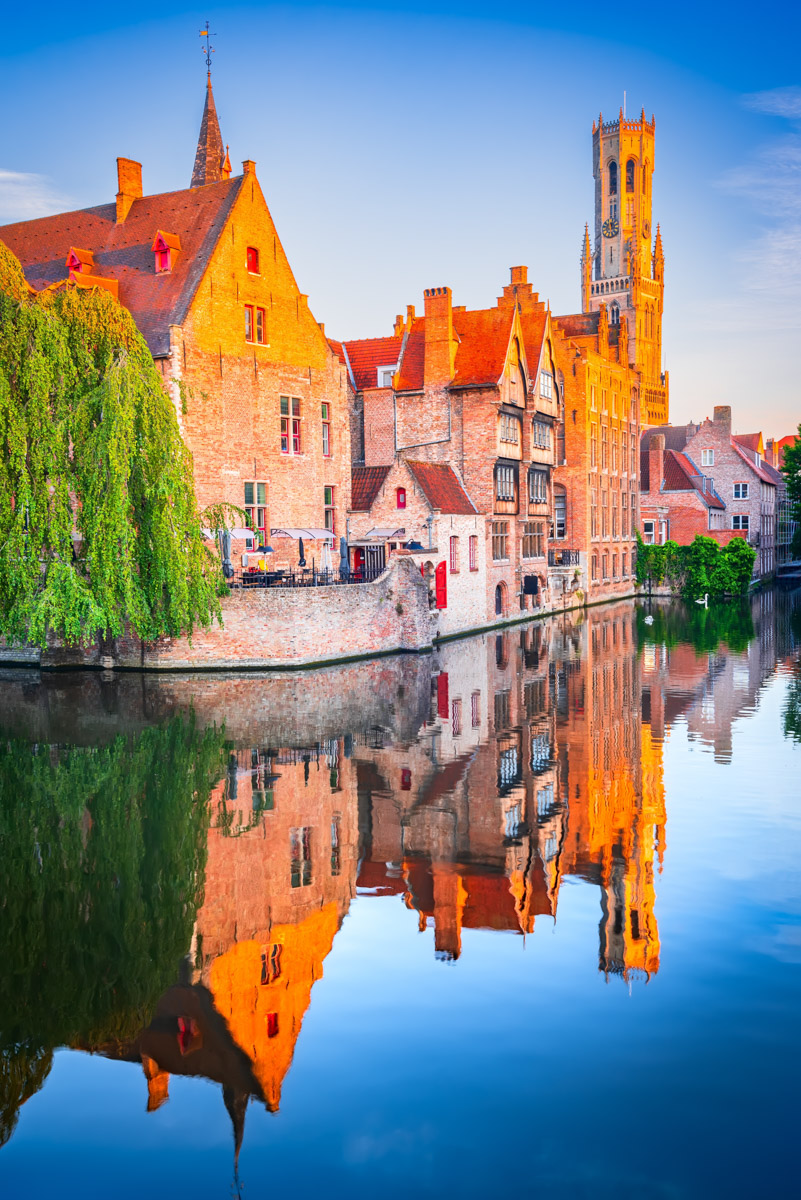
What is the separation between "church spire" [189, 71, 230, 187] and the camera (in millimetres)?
52000

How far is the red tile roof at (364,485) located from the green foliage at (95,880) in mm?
21461

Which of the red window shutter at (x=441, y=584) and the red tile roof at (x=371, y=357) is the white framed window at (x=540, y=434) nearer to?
the red tile roof at (x=371, y=357)

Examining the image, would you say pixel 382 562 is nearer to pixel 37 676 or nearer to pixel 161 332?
pixel 161 332

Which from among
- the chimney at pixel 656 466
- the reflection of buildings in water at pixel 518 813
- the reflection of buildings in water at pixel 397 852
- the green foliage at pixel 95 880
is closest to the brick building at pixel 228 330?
the reflection of buildings in water at pixel 518 813

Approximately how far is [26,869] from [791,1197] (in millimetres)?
9067

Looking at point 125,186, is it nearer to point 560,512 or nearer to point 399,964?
point 560,512

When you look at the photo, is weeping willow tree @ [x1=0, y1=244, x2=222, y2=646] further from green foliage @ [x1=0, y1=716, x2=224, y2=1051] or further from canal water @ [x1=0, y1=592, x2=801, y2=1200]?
green foliage @ [x1=0, y1=716, x2=224, y2=1051]

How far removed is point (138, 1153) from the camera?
6941 mm

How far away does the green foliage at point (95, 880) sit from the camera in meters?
8.80

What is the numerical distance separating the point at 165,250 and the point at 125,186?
5451 millimetres

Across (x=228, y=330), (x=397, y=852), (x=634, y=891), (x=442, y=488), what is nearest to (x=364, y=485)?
(x=442, y=488)

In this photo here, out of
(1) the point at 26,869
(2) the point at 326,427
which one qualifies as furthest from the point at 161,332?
(1) the point at 26,869

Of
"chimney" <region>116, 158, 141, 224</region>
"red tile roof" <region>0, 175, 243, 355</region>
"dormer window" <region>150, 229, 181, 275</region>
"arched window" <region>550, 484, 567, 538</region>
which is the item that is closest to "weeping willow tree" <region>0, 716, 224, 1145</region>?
"red tile roof" <region>0, 175, 243, 355</region>

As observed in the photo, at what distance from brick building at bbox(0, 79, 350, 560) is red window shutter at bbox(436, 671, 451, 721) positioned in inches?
378
